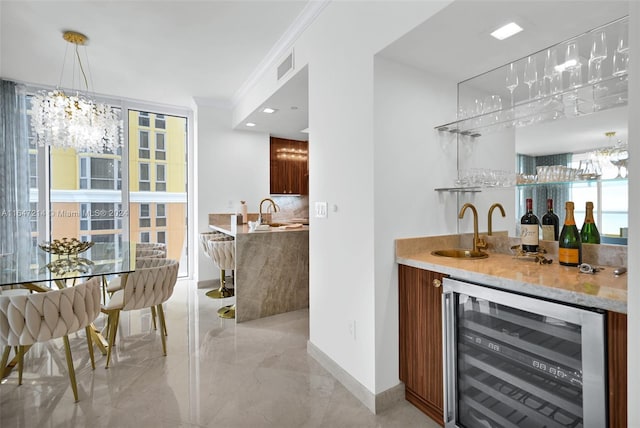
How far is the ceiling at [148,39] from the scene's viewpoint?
255cm

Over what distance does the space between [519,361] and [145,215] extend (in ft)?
16.7

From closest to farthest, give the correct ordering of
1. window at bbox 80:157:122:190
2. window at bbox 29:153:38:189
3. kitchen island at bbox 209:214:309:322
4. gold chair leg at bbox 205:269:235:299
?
kitchen island at bbox 209:214:309:322
window at bbox 29:153:38:189
gold chair leg at bbox 205:269:235:299
window at bbox 80:157:122:190

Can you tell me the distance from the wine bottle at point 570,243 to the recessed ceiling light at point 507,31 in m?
0.96

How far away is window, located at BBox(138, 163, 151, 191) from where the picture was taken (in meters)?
4.84

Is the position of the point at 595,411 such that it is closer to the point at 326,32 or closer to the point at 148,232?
the point at 326,32

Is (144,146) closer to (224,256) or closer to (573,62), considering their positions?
(224,256)

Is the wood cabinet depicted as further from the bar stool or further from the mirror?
the bar stool

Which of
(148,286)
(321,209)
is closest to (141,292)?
(148,286)

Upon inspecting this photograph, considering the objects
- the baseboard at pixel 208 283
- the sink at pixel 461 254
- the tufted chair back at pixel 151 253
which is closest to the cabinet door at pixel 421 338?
the sink at pixel 461 254

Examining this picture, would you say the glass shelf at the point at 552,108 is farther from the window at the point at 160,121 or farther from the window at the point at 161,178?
the window at the point at 160,121

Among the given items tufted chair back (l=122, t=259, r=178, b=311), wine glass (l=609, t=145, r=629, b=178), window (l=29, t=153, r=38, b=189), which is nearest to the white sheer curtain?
window (l=29, t=153, r=38, b=189)

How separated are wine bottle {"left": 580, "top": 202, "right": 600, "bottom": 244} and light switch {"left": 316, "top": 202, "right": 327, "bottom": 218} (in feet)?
5.17

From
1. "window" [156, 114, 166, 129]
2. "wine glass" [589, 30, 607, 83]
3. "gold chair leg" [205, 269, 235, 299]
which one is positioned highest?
"window" [156, 114, 166, 129]

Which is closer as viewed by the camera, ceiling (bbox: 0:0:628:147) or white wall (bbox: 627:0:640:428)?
white wall (bbox: 627:0:640:428)
